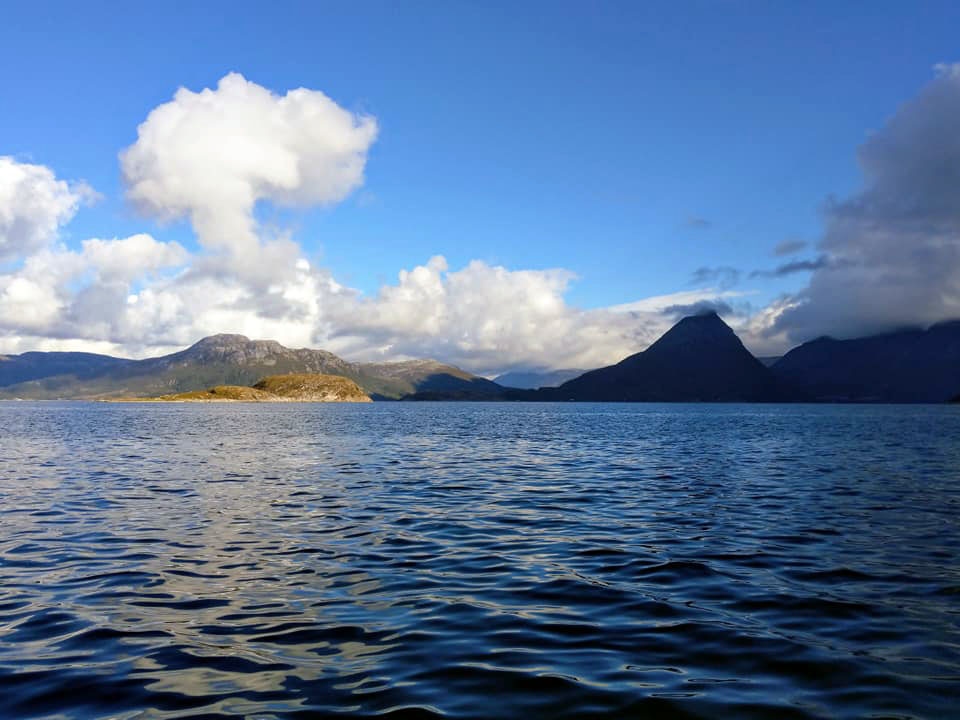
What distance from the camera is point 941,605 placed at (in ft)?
51.7

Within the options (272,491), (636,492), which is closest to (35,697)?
(272,491)

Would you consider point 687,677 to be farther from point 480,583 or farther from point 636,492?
point 636,492

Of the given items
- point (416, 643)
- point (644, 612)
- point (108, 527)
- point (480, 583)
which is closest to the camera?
point (416, 643)

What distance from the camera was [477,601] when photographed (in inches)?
631

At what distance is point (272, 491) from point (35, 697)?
25.4 metres

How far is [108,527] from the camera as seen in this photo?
25.2 metres

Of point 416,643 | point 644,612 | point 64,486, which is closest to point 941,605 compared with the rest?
point 644,612

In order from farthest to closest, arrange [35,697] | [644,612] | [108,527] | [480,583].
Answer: [108,527]
[480,583]
[644,612]
[35,697]

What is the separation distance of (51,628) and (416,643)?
8.61 meters

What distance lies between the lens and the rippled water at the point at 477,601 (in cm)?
1064

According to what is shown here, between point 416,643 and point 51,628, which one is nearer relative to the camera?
point 416,643

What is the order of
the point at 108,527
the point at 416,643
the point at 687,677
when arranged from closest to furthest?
the point at 687,677 → the point at 416,643 → the point at 108,527

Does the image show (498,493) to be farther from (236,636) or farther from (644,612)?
(236,636)

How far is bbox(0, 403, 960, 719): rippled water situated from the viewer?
10.6m
